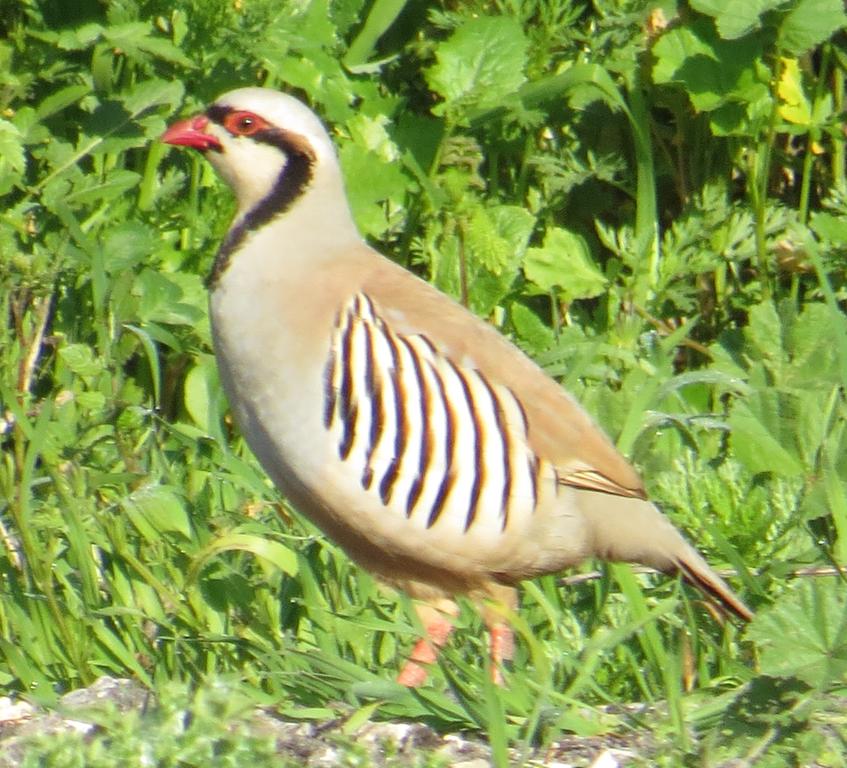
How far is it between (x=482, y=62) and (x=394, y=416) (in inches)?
79.3

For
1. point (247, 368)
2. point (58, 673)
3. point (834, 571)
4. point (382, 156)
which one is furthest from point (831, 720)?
point (382, 156)

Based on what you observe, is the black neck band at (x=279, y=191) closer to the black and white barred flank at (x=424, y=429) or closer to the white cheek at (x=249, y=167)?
the white cheek at (x=249, y=167)

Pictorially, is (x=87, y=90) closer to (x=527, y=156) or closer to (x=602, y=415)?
(x=527, y=156)

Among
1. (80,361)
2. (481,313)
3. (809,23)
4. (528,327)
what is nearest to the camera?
(80,361)

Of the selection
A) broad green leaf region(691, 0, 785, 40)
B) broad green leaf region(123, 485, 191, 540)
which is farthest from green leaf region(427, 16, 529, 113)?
broad green leaf region(123, 485, 191, 540)

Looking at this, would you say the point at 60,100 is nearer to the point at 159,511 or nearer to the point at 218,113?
the point at 218,113

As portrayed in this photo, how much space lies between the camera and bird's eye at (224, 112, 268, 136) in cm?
387

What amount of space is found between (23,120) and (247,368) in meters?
1.68

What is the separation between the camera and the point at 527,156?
220 inches

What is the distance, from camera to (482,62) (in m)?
5.32

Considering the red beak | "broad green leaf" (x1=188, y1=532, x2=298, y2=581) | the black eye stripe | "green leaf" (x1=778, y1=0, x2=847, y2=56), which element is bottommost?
"broad green leaf" (x1=188, y1=532, x2=298, y2=581)

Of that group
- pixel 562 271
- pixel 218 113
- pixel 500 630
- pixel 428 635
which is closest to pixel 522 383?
pixel 500 630

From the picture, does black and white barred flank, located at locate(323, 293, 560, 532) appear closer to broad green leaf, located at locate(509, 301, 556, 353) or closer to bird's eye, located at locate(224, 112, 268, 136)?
bird's eye, located at locate(224, 112, 268, 136)

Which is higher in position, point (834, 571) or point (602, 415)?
point (602, 415)
